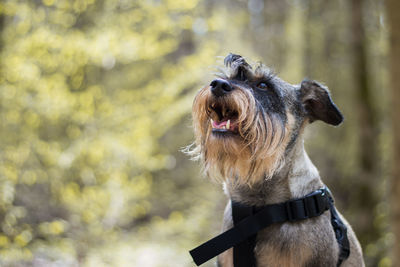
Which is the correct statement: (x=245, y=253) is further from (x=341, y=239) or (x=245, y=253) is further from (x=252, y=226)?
(x=341, y=239)

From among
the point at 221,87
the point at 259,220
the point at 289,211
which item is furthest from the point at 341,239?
the point at 221,87

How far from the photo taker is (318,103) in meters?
2.72

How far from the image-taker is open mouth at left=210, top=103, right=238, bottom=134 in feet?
7.77

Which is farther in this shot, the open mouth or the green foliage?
the green foliage

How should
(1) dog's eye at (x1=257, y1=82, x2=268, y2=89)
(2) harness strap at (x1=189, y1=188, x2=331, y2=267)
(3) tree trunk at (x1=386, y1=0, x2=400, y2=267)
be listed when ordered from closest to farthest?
(2) harness strap at (x1=189, y1=188, x2=331, y2=267) < (1) dog's eye at (x1=257, y1=82, x2=268, y2=89) < (3) tree trunk at (x1=386, y1=0, x2=400, y2=267)

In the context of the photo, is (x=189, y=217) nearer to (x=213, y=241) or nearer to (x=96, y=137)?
(x=96, y=137)

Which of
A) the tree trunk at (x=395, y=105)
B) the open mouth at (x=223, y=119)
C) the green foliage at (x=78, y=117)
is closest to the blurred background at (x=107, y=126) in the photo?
the green foliage at (x=78, y=117)

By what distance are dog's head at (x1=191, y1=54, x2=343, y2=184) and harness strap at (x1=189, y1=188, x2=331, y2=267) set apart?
9.8 inches

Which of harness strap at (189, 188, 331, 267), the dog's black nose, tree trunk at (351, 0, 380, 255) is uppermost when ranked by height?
tree trunk at (351, 0, 380, 255)

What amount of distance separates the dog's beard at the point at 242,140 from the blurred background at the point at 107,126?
2.41 feet

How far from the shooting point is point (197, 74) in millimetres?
5863

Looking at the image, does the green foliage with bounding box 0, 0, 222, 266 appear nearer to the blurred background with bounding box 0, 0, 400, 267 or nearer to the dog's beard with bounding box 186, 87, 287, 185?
the blurred background with bounding box 0, 0, 400, 267

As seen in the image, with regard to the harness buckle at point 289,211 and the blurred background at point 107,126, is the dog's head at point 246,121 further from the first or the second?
the blurred background at point 107,126

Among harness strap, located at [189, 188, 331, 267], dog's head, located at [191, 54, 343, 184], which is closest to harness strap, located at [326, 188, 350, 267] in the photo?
harness strap, located at [189, 188, 331, 267]
